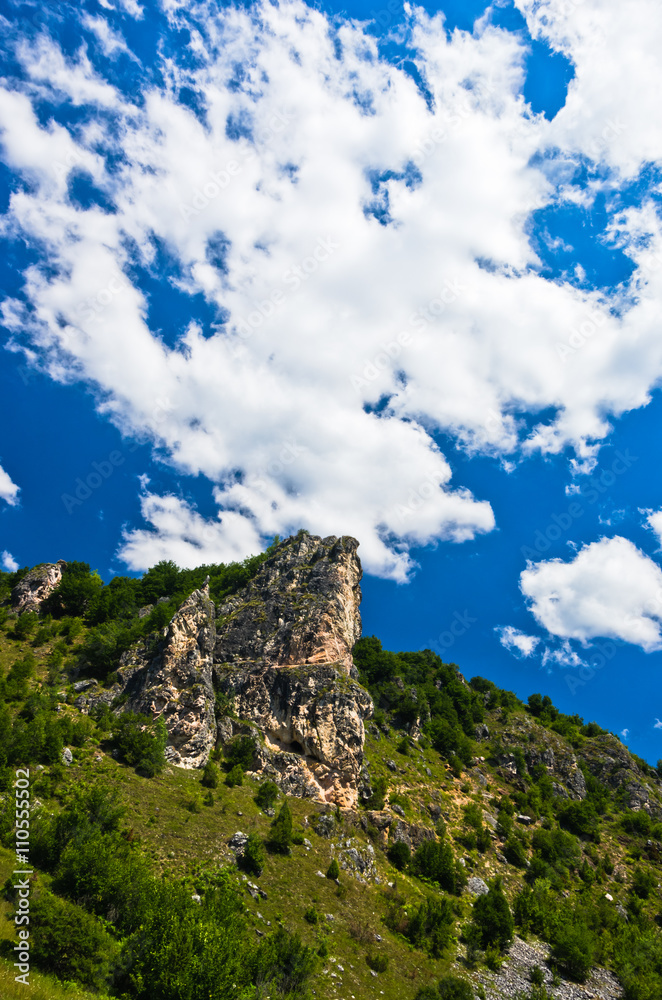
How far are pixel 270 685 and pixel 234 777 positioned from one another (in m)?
14.7

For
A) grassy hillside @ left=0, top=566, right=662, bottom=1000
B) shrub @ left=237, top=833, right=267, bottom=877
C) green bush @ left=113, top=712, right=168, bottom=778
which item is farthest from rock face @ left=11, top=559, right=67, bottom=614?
shrub @ left=237, top=833, right=267, bottom=877

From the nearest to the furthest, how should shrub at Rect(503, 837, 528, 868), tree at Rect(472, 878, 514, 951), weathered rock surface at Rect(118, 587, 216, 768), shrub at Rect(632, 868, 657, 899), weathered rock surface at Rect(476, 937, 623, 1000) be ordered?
weathered rock surface at Rect(476, 937, 623, 1000), tree at Rect(472, 878, 514, 951), weathered rock surface at Rect(118, 587, 216, 768), shrub at Rect(503, 837, 528, 868), shrub at Rect(632, 868, 657, 899)

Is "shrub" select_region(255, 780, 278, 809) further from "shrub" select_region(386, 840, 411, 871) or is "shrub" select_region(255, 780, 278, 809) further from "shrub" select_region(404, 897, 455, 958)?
"shrub" select_region(404, 897, 455, 958)

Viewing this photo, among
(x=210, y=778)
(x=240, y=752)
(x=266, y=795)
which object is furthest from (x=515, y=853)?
(x=210, y=778)

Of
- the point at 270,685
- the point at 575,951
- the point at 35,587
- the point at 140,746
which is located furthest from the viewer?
the point at 35,587

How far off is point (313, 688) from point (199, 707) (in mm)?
15149

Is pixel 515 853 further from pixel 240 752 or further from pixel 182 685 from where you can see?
pixel 182 685

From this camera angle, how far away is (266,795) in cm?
4819

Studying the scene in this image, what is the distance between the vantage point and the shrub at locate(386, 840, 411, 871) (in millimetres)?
49500

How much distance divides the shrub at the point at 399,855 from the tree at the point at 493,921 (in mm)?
7622

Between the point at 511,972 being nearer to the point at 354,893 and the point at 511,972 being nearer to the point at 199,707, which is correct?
the point at 354,893

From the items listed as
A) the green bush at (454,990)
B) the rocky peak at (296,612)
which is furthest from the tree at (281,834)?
the rocky peak at (296,612)

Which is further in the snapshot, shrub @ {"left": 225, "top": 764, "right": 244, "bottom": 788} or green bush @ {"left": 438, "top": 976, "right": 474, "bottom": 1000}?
shrub @ {"left": 225, "top": 764, "right": 244, "bottom": 788}

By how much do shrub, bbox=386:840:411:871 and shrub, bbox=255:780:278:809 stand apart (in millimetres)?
14346
